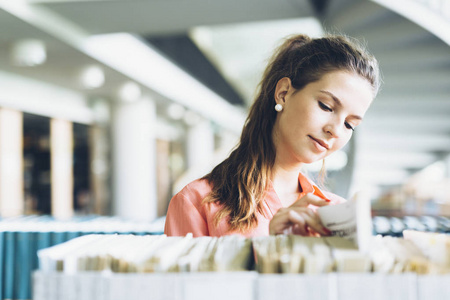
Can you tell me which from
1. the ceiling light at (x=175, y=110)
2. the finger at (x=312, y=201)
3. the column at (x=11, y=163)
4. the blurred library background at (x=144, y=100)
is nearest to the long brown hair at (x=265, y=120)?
the finger at (x=312, y=201)

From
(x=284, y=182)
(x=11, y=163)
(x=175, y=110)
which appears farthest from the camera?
(x=175, y=110)

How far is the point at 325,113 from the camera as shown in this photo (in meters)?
1.03

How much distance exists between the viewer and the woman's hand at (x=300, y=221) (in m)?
0.80

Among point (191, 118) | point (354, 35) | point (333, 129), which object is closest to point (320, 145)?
point (333, 129)

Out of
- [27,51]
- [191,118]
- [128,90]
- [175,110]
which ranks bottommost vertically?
[27,51]

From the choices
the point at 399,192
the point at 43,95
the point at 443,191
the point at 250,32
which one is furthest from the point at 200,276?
the point at 399,192

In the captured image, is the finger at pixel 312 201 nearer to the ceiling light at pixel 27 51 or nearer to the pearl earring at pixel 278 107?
the pearl earring at pixel 278 107

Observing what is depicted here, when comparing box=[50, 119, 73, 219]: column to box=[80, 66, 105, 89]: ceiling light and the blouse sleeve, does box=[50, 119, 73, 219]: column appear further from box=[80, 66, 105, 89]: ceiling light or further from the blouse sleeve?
the blouse sleeve

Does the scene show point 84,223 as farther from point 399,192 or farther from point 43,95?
point 399,192

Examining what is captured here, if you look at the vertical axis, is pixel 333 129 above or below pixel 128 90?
below

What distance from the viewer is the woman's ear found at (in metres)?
1.22

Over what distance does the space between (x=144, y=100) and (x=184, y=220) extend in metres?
7.95

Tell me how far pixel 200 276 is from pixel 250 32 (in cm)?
930

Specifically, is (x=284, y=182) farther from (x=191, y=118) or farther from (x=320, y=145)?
(x=191, y=118)
